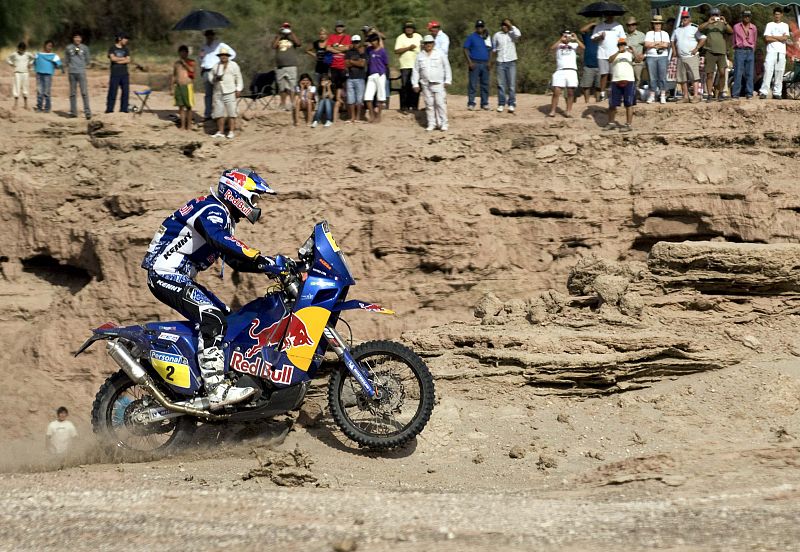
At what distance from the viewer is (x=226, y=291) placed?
1338 centimetres

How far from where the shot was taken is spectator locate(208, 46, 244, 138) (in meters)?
15.5

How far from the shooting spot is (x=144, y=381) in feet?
30.2

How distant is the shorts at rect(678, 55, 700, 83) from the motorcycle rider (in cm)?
924

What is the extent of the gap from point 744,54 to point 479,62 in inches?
159

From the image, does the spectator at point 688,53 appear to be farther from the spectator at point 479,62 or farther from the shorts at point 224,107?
the shorts at point 224,107

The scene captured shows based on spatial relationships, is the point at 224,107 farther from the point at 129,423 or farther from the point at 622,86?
the point at 129,423

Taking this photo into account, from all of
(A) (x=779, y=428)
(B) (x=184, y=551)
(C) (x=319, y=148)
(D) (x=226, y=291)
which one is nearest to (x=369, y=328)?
(D) (x=226, y=291)

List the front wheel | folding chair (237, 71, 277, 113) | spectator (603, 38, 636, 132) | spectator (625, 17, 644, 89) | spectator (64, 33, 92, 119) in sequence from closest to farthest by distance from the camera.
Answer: the front wheel, spectator (603, 38, 636, 132), spectator (64, 33, 92, 119), spectator (625, 17, 644, 89), folding chair (237, 71, 277, 113)

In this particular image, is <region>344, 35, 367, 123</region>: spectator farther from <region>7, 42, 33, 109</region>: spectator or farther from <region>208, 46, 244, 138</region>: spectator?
<region>7, 42, 33, 109</region>: spectator

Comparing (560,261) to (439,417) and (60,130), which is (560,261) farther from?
(60,130)

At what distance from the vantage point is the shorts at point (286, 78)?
16.5 metres

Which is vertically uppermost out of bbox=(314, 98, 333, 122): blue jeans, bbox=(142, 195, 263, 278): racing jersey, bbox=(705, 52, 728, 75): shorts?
bbox=(705, 52, 728, 75): shorts

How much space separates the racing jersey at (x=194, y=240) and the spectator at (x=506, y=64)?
7801mm

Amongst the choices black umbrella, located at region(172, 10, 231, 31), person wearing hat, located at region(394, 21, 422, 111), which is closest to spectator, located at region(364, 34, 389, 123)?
person wearing hat, located at region(394, 21, 422, 111)
